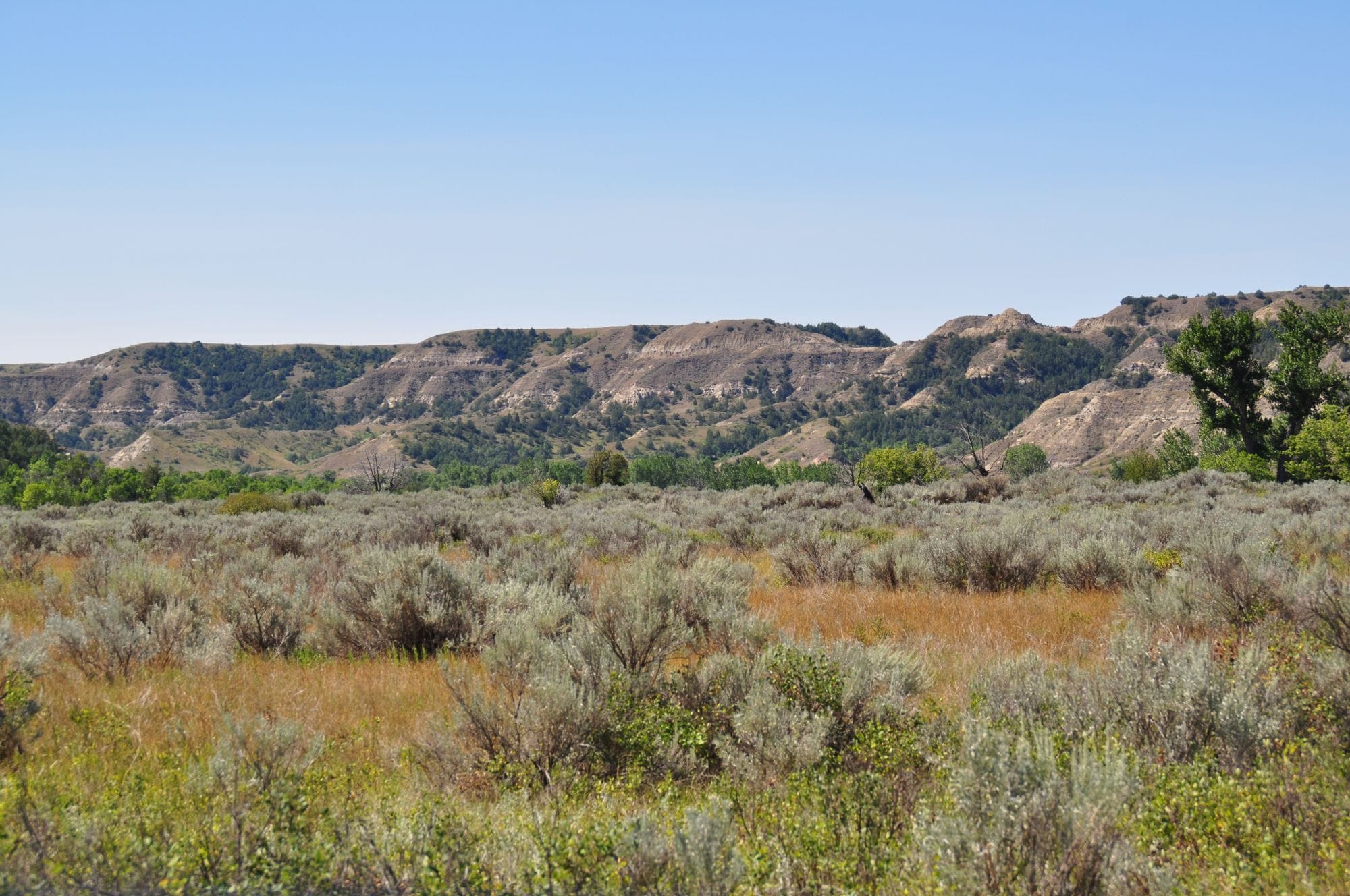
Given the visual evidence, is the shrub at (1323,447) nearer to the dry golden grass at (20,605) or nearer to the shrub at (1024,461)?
the dry golden grass at (20,605)

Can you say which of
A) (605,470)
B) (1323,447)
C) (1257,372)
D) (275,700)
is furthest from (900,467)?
(275,700)

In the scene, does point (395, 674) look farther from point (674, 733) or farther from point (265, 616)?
point (674, 733)

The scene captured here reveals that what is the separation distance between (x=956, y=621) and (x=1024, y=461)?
352 ft

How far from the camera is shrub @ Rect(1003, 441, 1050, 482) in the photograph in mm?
102562

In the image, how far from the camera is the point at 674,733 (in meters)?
4.80

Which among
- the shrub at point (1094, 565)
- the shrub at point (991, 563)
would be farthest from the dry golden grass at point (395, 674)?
the shrub at point (991, 563)

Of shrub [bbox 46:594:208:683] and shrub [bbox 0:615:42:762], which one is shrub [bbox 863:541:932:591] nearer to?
shrub [bbox 46:594:208:683]

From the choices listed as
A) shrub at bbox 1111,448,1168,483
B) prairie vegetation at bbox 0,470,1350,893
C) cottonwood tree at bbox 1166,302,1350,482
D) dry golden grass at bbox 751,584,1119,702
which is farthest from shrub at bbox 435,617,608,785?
shrub at bbox 1111,448,1168,483

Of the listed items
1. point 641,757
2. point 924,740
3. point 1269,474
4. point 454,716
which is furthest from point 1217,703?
point 1269,474

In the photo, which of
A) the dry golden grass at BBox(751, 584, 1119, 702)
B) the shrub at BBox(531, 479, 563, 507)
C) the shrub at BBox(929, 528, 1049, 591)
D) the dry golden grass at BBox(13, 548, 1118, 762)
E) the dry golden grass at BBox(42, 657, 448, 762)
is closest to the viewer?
Result: the dry golden grass at BBox(42, 657, 448, 762)

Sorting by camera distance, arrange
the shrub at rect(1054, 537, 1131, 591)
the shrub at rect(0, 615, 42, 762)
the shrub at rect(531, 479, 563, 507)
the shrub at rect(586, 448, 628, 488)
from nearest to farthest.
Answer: the shrub at rect(0, 615, 42, 762) < the shrub at rect(1054, 537, 1131, 591) < the shrub at rect(531, 479, 563, 507) < the shrub at rect(586, 448, 628, 488)

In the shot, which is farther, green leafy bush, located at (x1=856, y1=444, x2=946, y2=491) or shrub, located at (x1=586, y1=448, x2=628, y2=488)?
shrub, located at (x1=586, y1=448, x2=628, y2=488)

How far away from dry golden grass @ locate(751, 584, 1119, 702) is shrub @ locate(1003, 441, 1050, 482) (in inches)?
3673

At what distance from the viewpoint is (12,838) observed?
3.04 metres
